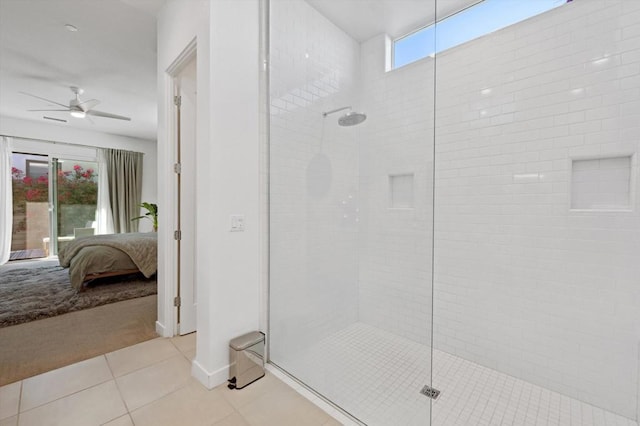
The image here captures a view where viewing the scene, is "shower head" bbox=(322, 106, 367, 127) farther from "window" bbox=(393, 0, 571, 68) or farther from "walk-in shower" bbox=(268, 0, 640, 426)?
"window" bbox=(393, 0, 571, 68)

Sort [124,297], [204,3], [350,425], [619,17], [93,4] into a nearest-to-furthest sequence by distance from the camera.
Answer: [350,425] → [619,17] → [204,3] → [93,4] → [124,297]

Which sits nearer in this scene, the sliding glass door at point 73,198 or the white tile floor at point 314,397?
the white tile floor at point 314,397

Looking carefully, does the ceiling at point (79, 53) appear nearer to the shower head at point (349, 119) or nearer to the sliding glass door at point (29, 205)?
the sliding glass door at point (29, 205)

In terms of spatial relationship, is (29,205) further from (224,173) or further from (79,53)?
(224,173)

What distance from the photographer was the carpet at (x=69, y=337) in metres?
2.04

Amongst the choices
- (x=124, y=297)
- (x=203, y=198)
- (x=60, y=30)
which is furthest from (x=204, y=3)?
(x=124, y=297)

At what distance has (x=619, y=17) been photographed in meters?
1.62

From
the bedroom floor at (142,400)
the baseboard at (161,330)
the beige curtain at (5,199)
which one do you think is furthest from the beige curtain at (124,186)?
the bedroom floor at (142,400)

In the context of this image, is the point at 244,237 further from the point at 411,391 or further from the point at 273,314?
the point at 411,391

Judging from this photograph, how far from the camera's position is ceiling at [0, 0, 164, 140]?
8.52ft

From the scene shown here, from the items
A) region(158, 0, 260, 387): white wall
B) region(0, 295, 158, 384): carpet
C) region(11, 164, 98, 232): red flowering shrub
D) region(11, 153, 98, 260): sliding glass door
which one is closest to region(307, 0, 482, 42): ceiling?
region(158, 0, 260, 387): white wall

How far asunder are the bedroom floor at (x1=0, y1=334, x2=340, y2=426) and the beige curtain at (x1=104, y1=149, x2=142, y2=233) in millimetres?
5758

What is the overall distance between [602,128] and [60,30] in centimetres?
472

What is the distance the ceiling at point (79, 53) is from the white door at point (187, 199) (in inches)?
31.2
